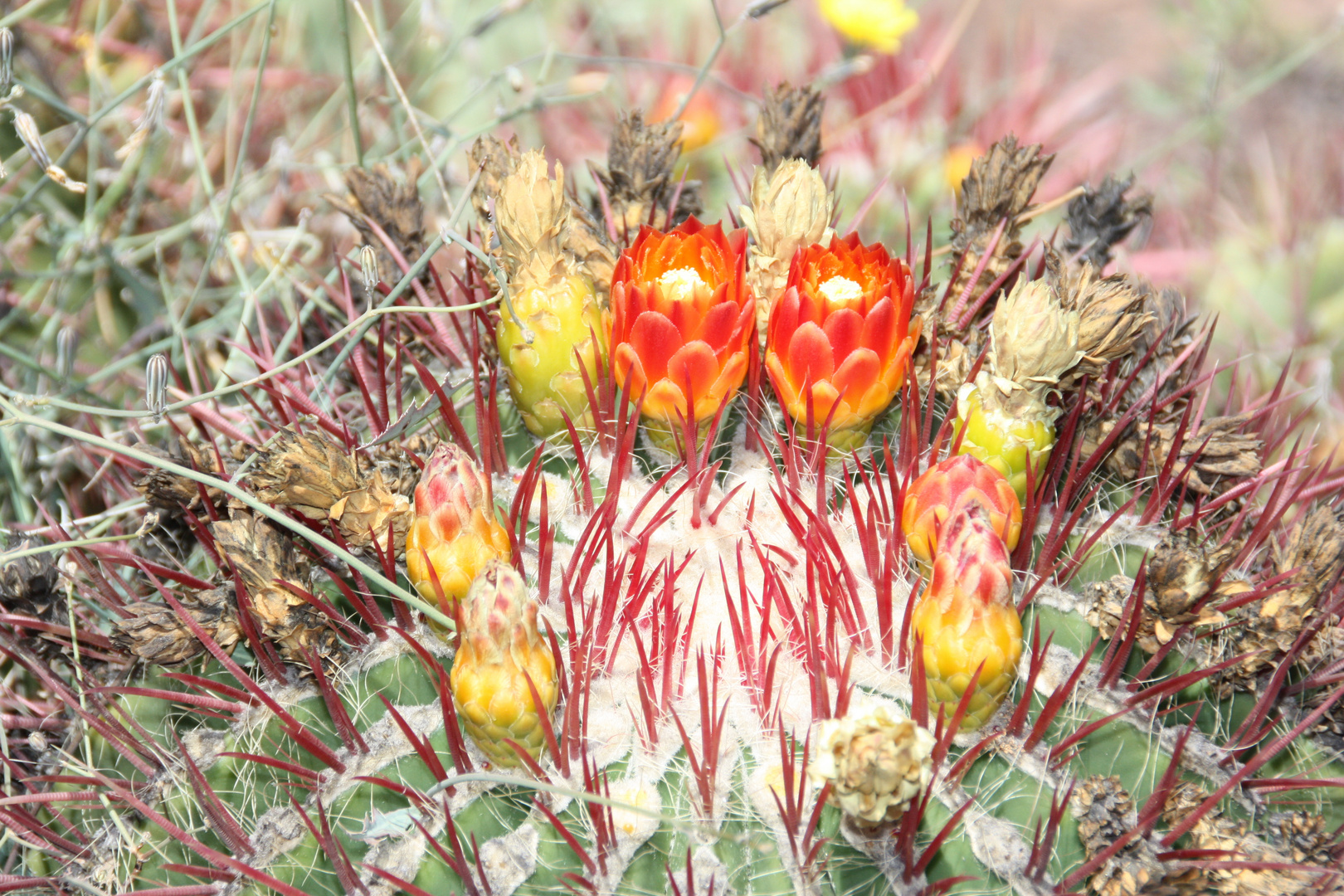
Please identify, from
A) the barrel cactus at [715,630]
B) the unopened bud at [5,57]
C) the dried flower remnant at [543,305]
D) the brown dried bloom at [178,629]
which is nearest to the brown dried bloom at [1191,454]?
the barrel cactus at [715,630]

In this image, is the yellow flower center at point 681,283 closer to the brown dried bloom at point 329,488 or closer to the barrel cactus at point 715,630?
the barrel cactus at point 715,630

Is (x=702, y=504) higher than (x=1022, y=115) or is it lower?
lower

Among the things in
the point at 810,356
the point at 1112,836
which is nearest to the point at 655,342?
the point at 810,356

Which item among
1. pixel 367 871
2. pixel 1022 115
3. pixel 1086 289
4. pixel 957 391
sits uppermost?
pixel 1022 115

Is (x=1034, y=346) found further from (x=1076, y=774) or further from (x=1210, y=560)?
(x=1076, y=774)

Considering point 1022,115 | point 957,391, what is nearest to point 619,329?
point 957,391

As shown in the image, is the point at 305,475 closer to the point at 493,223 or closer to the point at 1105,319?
the point at 493,223

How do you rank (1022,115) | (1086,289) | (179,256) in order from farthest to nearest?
(1022,115), (179,256), (1086,289)
